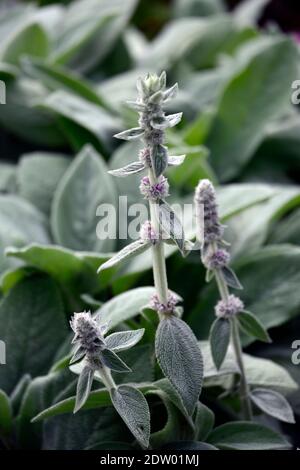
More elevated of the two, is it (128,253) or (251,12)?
(251,12)

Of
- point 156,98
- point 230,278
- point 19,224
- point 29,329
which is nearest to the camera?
point 156,98

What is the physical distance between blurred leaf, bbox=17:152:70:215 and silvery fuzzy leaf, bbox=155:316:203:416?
48 centimetres

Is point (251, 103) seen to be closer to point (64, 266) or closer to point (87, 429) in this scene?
point (64, 266)

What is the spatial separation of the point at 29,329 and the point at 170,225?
12.5 inches

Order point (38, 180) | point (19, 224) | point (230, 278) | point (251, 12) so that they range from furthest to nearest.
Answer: point (251, 12) → point (38, 180) → point (19, 224) → point (230, 278)

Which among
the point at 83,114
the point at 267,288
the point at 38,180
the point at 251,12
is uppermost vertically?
the point at 251,12

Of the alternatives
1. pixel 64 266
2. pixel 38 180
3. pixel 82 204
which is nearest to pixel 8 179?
pixel 38 180

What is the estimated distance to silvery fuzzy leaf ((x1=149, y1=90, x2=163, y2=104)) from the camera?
1.75 feet

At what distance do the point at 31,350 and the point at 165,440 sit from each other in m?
0.20

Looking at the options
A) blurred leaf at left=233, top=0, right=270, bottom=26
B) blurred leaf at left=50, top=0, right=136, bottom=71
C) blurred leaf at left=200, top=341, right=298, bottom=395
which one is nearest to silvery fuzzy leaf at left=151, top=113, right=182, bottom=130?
blurred leaf at left=200, top=341, right=298, bottom=395

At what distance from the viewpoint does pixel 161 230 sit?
1.92 feet

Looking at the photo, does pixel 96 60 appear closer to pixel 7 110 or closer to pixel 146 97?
pixel 7 110
